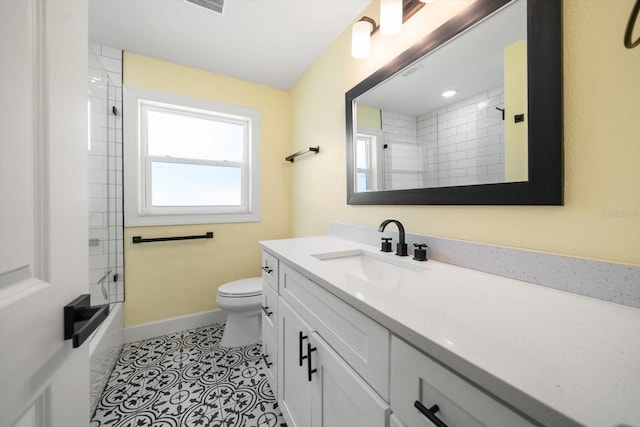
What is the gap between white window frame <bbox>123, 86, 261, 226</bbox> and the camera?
1.87 meters

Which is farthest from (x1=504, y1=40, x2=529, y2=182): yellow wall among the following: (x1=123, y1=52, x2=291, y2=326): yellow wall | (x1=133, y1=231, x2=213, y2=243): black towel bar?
(x1=133, y1=231, x2=213, y2=243): black towel bar

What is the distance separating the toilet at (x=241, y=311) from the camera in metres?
1.73

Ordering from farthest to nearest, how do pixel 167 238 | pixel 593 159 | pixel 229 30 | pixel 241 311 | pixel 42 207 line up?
pixel 167 238 → pixel 241 311 → pixel 229 30 → pixel 593 159 → pixel 42 207

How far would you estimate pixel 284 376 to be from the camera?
1114mm

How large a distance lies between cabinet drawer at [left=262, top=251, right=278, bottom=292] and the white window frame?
105 centimetres

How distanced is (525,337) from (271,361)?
123 cm

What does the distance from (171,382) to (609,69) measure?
7.71ft

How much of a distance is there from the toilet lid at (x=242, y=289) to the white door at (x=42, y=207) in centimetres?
121

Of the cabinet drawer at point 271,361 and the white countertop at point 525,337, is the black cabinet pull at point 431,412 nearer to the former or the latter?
the white countertop at point 525,337

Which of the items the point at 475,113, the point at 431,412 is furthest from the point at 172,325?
the point at 475,113

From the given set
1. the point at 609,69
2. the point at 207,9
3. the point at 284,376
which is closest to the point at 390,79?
the point at 609,69

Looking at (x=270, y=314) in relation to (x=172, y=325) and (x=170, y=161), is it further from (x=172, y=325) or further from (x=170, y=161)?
(x=170, y=161)

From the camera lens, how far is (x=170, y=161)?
2.06 m

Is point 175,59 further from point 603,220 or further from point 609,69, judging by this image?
point 603,220
